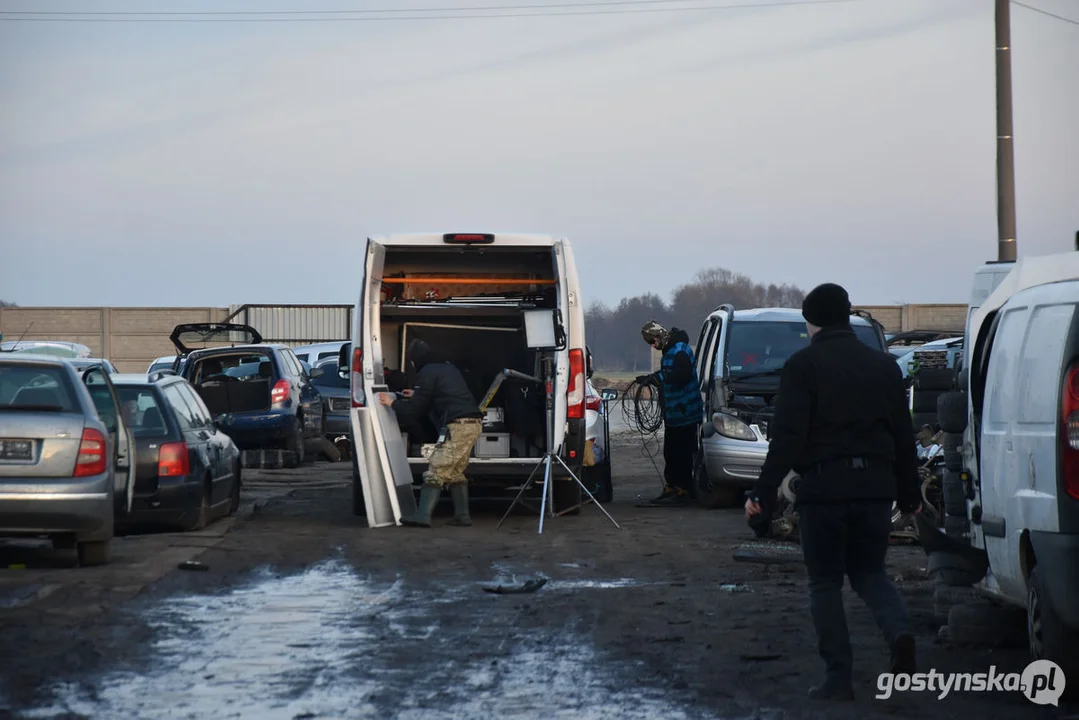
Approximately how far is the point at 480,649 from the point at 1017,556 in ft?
8.94

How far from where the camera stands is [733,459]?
608 inches

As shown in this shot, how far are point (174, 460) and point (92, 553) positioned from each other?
6.96ft

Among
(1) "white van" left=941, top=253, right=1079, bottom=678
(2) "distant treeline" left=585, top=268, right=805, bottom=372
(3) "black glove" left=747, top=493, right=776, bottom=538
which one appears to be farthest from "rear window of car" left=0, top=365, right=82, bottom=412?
(2) "distant treeline" left=585, top=268, right=805, bottom=372

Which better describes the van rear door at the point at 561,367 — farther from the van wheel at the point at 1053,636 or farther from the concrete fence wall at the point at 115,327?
the concrete fence wall at the point at 115,327

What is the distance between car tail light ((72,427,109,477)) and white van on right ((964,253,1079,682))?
6029 millimetres

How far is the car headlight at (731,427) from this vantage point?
15500mm

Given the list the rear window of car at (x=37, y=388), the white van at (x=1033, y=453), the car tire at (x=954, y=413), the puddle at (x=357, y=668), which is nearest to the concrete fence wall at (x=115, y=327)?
the rear window of car at (x=37, y=388)

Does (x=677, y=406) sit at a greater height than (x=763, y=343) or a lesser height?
lesser

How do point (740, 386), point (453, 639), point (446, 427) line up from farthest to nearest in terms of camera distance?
point (740, 386) < point (446, 427) < point (453, 639)

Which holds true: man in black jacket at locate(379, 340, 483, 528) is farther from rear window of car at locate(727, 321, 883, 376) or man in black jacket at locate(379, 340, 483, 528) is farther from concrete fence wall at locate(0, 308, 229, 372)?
concrete fence wall at locate(0, 308, 229, 372)

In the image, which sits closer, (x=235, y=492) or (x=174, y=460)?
(x=174, y=460)

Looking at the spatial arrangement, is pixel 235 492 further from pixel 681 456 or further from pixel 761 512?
pixel 761 512

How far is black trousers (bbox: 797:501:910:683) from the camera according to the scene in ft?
22.3

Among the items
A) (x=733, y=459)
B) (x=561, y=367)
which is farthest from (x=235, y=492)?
(x=733, y=459)
